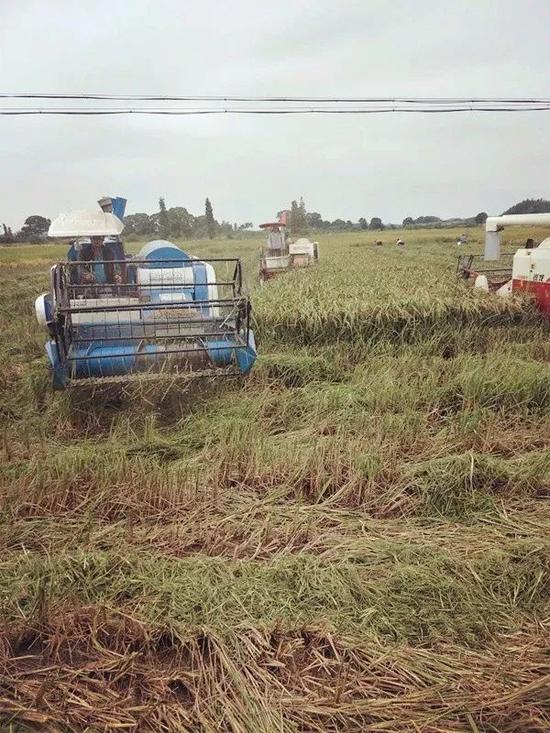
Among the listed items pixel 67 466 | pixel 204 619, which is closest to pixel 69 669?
pixel 204 619

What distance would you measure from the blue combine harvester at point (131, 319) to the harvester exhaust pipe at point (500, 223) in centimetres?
575

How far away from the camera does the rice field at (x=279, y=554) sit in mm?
1814

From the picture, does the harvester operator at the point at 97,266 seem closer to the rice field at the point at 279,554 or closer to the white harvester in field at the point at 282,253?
the rice field at the point at 279,554

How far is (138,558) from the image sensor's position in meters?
2.52

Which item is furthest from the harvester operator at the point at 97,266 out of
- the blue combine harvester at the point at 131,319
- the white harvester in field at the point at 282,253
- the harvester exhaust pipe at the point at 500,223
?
the white harvester in field at the point at 282,253

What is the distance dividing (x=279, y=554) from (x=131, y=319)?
356 centimetres

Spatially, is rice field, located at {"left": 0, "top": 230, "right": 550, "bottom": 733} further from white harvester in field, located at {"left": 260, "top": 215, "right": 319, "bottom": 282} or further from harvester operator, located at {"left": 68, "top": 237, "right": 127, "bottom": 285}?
white harvester in field, located at {"left": 260, "top": 215, "right": 319, "bottom": 282}

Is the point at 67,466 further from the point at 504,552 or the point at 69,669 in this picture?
the point at 504,552

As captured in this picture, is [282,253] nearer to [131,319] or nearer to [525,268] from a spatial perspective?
[525,268]

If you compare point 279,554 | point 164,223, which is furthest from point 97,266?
point 164,223

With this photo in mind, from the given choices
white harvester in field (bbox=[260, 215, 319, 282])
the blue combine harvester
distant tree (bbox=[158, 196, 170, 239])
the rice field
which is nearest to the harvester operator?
the blue combine harvester

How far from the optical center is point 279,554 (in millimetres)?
2574

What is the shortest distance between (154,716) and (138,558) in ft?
2.82

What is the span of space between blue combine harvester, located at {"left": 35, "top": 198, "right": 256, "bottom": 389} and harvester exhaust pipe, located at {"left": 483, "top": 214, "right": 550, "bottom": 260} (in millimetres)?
5752
